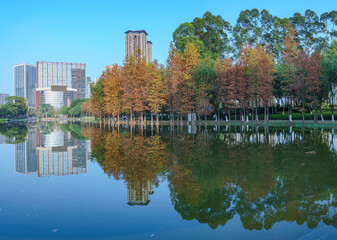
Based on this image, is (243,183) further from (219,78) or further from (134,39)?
(134,39)

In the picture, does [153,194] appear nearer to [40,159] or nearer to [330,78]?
[40,159]

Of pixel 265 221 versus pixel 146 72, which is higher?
pixel 146 72

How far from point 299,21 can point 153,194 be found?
57391 millimetres

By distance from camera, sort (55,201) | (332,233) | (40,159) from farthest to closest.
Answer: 1. (40,159)
2. (55,201)
3. (332,233)

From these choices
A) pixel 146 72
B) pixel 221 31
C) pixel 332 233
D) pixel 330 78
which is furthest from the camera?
pixel 221 31

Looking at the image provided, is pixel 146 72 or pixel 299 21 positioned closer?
pixel 146 72

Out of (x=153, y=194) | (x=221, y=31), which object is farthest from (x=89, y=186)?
(x=221, y=31)

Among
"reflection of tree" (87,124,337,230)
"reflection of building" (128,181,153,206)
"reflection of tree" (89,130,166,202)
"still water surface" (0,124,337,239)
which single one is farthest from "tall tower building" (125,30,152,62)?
"reflection of building" (128,181,153,206)

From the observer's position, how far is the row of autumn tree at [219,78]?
1375 inches

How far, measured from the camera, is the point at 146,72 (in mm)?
44344

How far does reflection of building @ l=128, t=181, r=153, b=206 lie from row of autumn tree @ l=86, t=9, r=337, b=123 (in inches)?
1248

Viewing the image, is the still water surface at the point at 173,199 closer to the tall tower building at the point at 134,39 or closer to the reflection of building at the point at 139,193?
the reflection of building at the point at 139,193

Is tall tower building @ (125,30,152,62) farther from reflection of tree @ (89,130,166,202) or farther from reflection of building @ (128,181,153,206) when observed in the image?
reflection of building @ (128,181,153,206)

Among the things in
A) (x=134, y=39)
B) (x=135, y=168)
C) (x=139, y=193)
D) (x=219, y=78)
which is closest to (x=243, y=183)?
(x=139, y=193)
